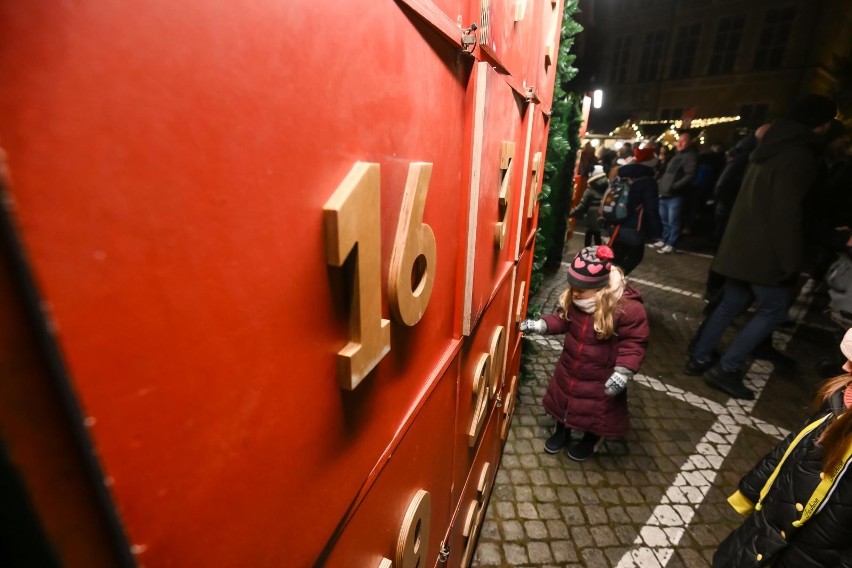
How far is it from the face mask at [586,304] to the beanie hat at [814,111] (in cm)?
268

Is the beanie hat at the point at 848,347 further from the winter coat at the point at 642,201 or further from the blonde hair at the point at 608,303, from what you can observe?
the winter coat at the point at 642,201

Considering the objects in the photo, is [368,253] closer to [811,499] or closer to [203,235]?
[203,235]

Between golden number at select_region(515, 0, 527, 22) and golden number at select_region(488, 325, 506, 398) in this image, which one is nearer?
golden number at select_region(515, 0, 527, 22)

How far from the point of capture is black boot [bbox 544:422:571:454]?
3414mm

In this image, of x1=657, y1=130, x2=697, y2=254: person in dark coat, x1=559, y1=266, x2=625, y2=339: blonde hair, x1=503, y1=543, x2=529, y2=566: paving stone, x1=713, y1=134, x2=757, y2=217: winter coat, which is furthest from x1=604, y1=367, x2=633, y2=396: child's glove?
x1=657, y1=130, x2=697, y2=254: person in dark coat

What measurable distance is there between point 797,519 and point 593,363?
53.3 inches

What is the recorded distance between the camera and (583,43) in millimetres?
6543

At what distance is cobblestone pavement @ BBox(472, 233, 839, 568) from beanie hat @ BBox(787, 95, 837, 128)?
105 inches

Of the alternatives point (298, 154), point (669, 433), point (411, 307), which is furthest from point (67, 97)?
point (669, 433)

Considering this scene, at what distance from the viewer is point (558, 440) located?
3.44 meters

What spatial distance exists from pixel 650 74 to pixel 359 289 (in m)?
33.0

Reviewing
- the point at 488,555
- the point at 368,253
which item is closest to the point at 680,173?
the point at 488,555

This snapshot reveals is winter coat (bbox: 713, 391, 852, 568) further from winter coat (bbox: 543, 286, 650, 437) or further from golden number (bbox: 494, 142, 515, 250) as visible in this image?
golden number (bbox: 494, 142, 515, 250)

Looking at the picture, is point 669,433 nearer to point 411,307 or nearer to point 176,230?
point 411,307
